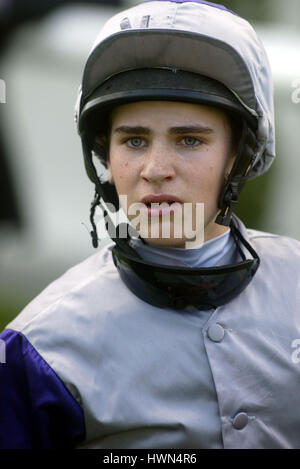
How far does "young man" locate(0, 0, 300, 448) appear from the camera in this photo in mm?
2283

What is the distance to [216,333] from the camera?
2373mm

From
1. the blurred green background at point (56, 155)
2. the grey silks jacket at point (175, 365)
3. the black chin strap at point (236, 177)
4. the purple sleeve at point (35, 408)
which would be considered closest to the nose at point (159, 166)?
the black chin strap at point (236, 177)

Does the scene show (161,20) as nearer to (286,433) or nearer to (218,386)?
(218,386)

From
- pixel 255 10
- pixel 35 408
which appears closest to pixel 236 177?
pixel 35 408

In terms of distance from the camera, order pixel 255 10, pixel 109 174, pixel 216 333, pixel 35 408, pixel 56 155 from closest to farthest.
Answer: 1. pixel 35 408
2. pixel 216 333
3. pixel 109 174
4. pixel 56 155
5. pixel 255 10

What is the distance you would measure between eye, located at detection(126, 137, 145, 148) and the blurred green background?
14.1ft

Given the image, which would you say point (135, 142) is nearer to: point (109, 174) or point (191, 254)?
point (109, 174)

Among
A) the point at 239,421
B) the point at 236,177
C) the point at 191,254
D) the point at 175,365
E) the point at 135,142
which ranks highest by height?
the point at 135,142

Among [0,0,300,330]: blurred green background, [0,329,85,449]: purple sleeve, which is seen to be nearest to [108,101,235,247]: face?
[0,329,85,449]: purple sleeve

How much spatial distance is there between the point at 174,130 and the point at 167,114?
0.20 feet

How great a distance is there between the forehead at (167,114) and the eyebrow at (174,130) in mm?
17

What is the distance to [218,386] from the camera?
231cm

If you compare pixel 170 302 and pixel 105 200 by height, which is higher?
pixel 105 200

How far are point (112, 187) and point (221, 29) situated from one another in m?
0.76
